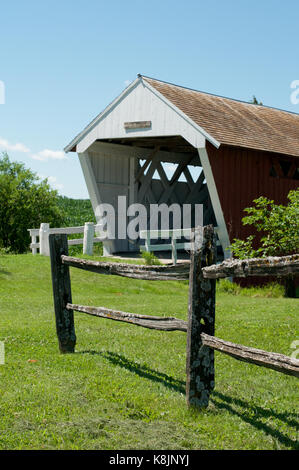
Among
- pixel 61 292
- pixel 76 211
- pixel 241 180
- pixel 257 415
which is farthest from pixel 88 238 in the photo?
pixel 76 211

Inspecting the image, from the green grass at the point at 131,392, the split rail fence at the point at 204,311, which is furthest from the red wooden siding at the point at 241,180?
the split rail fence at the point at 204,311

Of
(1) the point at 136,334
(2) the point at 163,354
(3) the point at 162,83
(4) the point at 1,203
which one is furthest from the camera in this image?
(4) the point at 1,203

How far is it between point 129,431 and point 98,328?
445cm

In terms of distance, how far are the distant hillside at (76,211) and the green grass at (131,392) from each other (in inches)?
845

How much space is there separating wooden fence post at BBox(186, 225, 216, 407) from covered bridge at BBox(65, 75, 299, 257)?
36.4ft

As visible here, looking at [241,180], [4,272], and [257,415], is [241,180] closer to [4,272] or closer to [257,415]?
[4,272]

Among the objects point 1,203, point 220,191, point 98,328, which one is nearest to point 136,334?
point 98,328

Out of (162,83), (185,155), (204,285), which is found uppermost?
(162,83)

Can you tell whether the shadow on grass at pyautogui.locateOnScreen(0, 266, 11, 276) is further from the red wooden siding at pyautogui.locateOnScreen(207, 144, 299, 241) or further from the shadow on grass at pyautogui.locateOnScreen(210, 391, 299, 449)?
the shadow on grass at pyautogui.locateOnScreen(210, 391, 299, 449)

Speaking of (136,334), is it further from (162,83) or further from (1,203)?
(1,203)

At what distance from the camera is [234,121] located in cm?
1889

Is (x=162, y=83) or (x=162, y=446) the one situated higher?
(x=162, y=83)

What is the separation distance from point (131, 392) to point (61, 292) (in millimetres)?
2132
